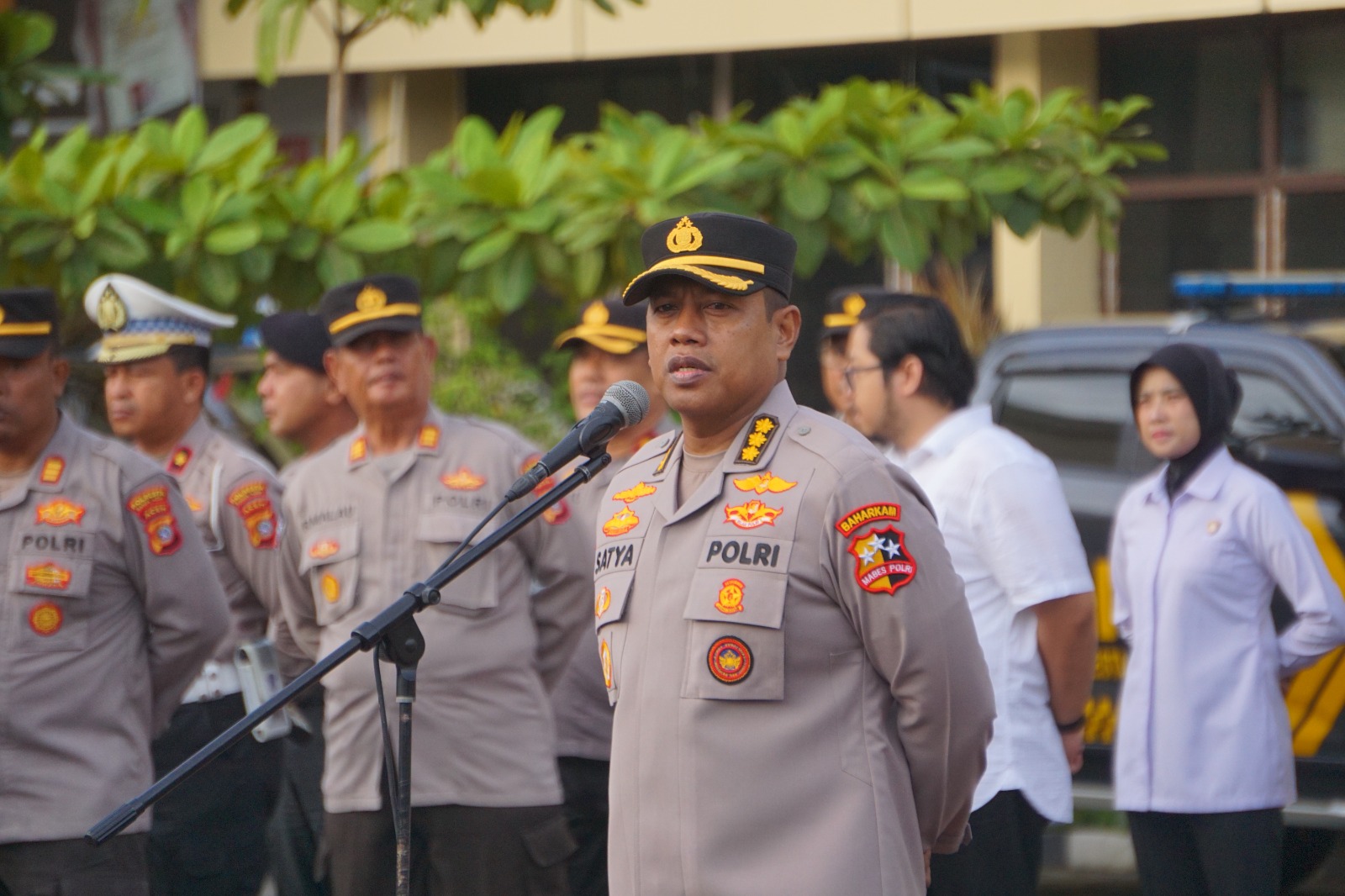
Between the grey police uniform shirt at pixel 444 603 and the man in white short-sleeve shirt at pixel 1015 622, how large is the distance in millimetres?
1155

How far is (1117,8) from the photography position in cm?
1132

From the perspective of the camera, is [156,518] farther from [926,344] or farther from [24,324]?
[926,344]

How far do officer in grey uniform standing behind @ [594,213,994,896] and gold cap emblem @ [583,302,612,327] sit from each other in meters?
2.55

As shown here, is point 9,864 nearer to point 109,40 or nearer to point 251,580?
point 251,580

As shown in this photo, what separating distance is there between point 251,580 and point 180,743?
54 cm

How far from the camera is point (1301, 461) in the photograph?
6.50 meters

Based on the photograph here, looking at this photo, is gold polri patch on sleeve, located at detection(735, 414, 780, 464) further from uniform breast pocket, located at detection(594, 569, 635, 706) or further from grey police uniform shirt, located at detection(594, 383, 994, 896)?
uniform breast pocket, located at detection(594, 569, 635, 706)

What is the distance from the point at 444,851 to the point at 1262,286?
14.0ft

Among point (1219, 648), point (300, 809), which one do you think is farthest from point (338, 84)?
point (1219, 648)

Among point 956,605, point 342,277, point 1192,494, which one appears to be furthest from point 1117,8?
point 956,605

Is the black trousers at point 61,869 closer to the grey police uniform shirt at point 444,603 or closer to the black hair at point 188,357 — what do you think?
the grey police uniform shirt at point 444,603

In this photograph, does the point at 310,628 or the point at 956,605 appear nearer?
the point at 956,605

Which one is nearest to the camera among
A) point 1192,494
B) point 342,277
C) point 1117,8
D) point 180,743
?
point 1192,494

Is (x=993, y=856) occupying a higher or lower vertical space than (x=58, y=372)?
lower
